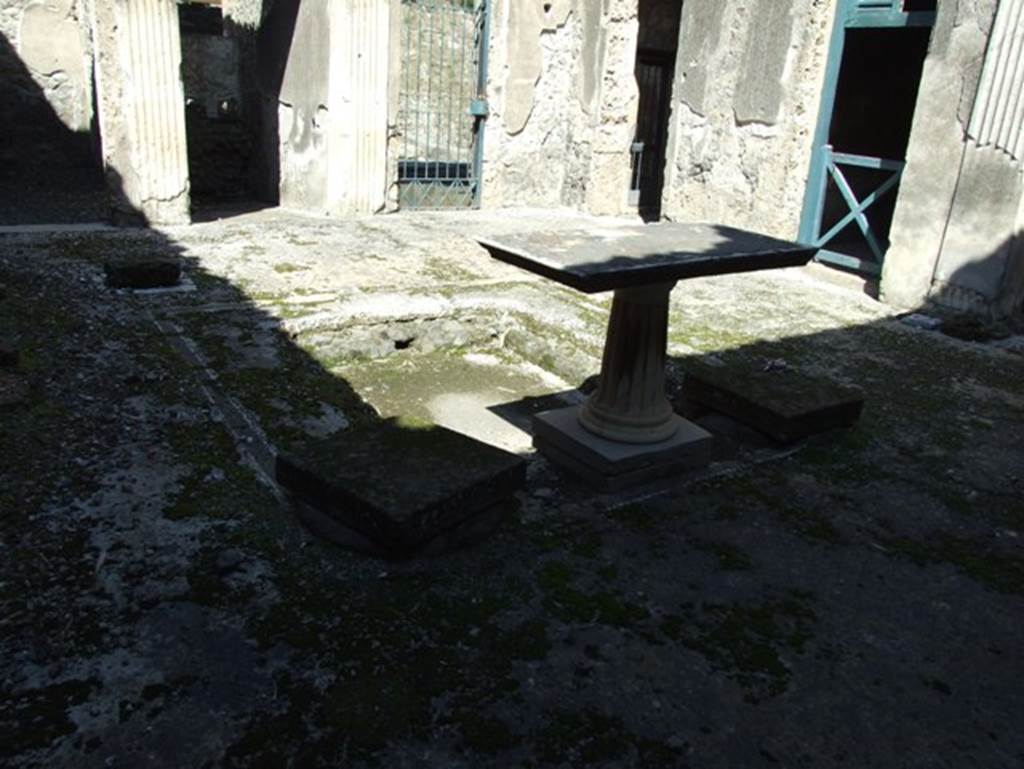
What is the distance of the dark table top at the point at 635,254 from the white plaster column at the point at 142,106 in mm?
5219

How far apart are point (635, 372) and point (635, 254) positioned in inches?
21.1

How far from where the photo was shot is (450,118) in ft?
32.7

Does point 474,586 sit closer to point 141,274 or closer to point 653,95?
point 141,274

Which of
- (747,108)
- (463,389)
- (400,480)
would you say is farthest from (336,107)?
(400,480)

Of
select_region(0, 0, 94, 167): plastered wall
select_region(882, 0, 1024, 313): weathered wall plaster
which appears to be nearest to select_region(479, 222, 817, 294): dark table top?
select_region(882, 0, 1024, 313): weathered wall plaster

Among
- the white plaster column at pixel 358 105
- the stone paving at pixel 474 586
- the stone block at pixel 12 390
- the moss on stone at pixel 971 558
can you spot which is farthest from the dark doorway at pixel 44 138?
the moss on stone at pixel 971 558

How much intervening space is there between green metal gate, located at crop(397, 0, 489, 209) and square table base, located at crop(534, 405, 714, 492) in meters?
6.37

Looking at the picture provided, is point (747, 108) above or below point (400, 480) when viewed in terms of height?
above

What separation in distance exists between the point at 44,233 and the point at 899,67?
8.81m

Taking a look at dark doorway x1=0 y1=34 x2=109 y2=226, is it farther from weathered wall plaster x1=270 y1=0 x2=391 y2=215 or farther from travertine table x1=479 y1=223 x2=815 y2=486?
travertine table x1=479 y1=223 x2=815 y2=486

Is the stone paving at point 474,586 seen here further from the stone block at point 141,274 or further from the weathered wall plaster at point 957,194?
the weathered wall plaster at point 957,194

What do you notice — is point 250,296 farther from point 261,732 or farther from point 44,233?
point 261,732

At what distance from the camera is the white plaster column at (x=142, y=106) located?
7156mm

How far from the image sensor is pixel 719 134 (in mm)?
8078
